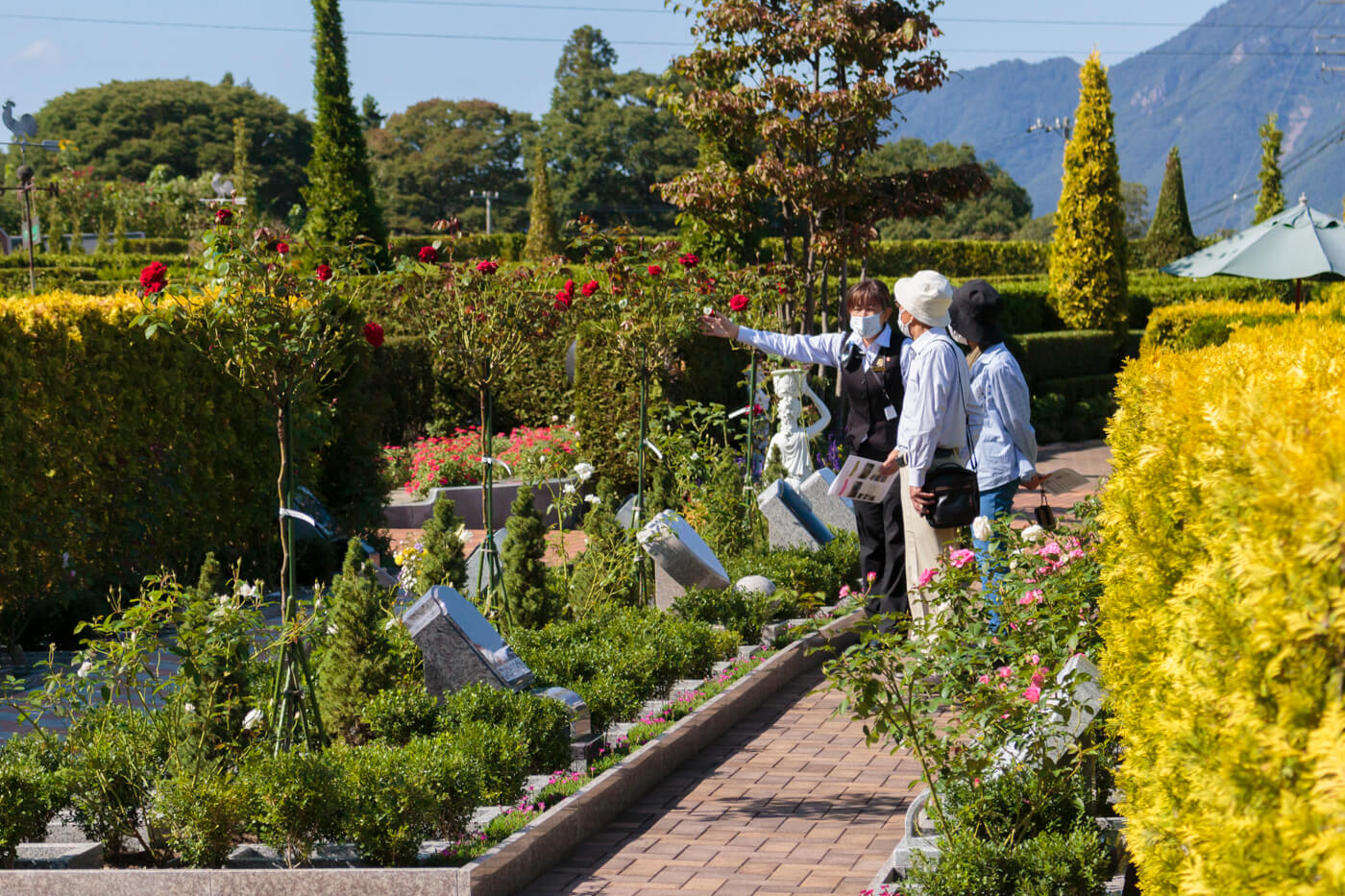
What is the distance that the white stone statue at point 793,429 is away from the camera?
9.41 m

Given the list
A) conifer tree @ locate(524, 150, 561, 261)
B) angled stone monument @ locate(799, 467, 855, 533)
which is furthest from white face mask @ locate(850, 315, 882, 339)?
conifer tree @ locate(524, 150, 561, 261)

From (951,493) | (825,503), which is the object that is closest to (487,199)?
(825,503)

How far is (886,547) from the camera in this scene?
21.3 ft

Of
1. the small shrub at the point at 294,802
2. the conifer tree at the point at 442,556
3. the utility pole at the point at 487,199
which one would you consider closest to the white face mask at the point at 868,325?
the conifer tree at the point at 442,556

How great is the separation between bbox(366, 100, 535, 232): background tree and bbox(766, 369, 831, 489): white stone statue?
6065 cm

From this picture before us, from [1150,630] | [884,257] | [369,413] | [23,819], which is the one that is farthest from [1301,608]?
[884,257]

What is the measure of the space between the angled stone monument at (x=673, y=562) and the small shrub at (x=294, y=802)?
3083 mm

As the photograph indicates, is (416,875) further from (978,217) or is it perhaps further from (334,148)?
(978,217)

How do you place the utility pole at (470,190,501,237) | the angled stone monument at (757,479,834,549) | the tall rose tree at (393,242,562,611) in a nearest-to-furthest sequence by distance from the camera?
1. the tall rose tree at (393,242,562,611)
2. the angled stone monument at (757,479,834,549)
3. the utility pole at (470,190,501,237)

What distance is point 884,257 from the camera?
38.8 metres

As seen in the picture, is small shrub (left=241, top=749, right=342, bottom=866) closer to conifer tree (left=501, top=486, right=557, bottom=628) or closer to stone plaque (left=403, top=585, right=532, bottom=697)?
stone plaque (left=403, top=585, right=532, bottom=697)

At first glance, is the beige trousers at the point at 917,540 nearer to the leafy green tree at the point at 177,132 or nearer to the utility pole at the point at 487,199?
the utility pole at the point at 487,199

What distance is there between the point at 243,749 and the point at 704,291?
469 cm

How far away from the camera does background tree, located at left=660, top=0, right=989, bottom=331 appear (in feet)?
41.9
